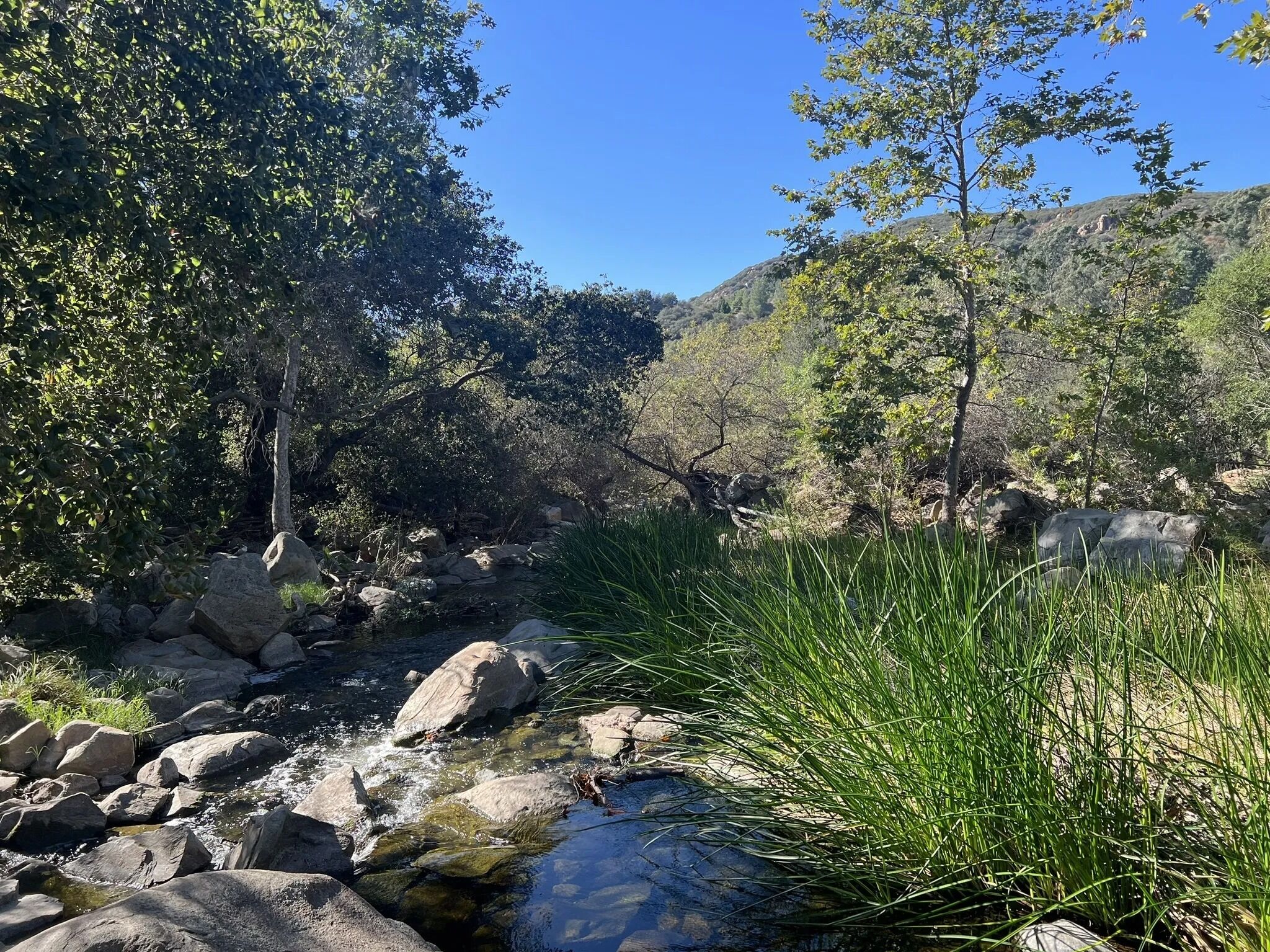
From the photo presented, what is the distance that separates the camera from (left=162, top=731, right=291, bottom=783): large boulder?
5.16m

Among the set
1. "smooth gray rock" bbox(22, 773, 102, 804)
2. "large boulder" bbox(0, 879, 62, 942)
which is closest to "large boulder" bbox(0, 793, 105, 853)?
"smooth gray rock" bbox(22, 773, 102, 804)

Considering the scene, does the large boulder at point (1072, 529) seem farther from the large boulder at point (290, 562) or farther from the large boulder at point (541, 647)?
the large boulder at point (290, 562)

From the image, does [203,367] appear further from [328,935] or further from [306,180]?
[328,935]

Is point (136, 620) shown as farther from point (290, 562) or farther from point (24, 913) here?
point (24, 913)

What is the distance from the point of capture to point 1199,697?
2.31 m

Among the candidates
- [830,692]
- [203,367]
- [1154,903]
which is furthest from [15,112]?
[1154,903]

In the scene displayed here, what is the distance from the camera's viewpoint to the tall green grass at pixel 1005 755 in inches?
85.4

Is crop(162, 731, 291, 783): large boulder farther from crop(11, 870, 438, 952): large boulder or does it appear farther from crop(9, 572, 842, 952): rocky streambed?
crop(11, 870, 438, 952): large boulder

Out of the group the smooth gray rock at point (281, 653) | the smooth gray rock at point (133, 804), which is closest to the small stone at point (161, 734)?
the smooth gray rock at point (133, 804)

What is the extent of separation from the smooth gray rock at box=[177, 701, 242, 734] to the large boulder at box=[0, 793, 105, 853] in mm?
1885

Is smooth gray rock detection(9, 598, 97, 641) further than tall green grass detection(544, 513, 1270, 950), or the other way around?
smooth gray rock detection(9, 598, 97, 641)

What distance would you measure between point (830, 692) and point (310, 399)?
44.9ft

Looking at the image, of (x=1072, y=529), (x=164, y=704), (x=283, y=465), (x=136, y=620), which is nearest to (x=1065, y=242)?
(x=1072, y=529)

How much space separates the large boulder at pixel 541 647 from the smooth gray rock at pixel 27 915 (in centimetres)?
375
